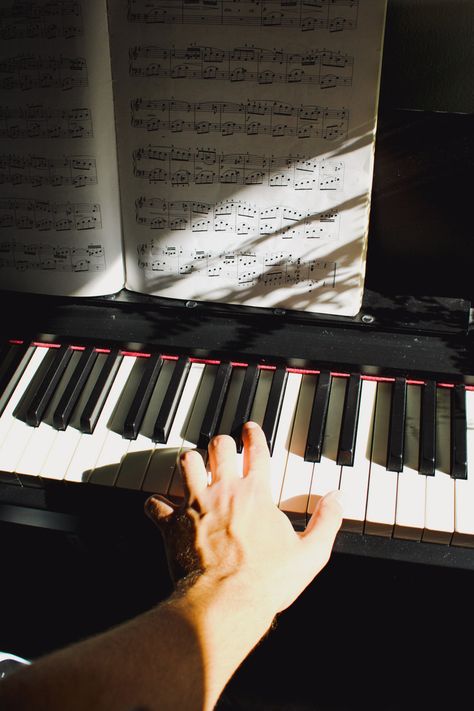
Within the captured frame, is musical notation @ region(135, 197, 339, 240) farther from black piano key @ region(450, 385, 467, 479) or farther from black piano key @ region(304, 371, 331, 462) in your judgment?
black piano key @ region(450, 385, 467, 479)

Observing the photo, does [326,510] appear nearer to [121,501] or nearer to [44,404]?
[121,501]

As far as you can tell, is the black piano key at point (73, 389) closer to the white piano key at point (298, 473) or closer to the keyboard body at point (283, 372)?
the keyboard body at point (283, 372)

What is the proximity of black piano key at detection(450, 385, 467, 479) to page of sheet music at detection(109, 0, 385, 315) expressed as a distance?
32cm

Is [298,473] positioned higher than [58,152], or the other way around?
[58,152]

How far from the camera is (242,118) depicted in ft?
5.19

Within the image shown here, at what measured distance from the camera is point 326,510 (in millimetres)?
1454

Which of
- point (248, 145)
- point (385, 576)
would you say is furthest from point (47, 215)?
point (385, 576)

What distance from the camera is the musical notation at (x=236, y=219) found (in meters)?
1.65

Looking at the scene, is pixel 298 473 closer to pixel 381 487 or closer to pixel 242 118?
pixel 381 487

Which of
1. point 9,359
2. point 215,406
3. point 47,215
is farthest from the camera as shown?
point 9,359

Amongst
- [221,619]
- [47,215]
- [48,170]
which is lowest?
[221,619]

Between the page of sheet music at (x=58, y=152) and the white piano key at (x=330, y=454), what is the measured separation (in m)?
0.62

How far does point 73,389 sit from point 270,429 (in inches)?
19.8

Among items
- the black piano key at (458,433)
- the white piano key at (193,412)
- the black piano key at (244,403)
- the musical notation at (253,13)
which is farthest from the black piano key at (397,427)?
the musical notation at (253,13)
